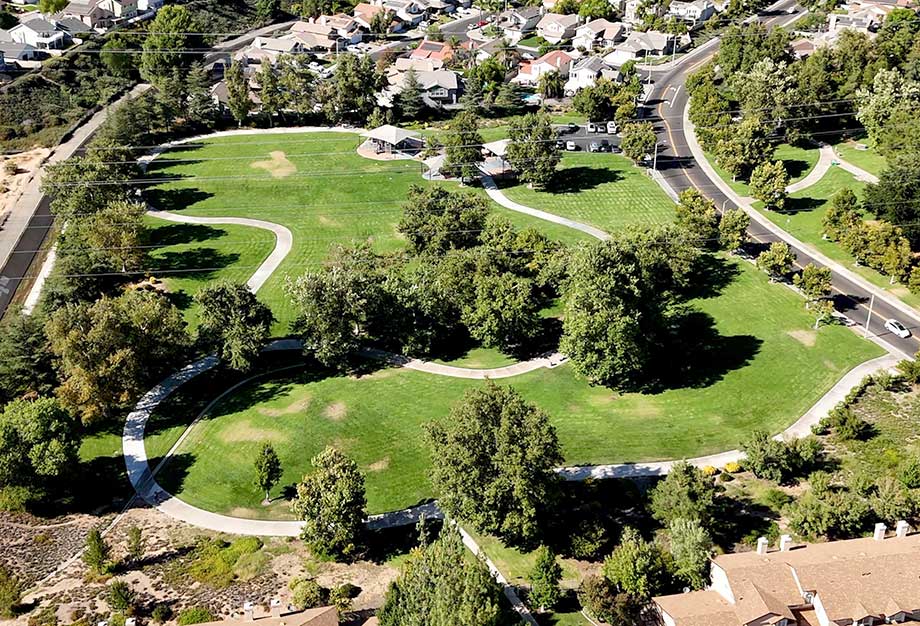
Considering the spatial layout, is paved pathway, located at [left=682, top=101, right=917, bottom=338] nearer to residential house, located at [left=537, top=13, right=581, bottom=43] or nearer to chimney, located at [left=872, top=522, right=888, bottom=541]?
chimney, located at [left=872, top=522, right=888, bottom=541]

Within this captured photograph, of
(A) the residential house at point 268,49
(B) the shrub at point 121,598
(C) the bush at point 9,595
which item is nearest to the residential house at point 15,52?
(A) the residential house at point 268,49

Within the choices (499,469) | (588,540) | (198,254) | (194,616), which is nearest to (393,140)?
(198,254)

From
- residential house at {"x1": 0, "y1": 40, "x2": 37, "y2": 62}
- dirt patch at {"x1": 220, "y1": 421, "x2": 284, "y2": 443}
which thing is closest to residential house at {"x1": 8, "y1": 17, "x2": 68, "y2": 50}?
residential house at {"x1": 0, "y1": 40, "x2": 37, "y2": 62}

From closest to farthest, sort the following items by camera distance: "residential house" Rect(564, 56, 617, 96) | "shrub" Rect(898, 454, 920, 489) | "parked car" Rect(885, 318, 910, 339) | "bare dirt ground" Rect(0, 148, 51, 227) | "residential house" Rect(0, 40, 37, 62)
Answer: "shrub" Rect(898, 454, 920, 489) < "parked car" Rect(885, 318, 910, 339) < "bare dirt ground" Rect(0, 148, 51, 227) < "residential house" Rect(564, 56, 617, 96) < "residential house" Rect(0, 40, 37, 62)

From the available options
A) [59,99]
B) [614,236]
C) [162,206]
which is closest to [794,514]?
[614,236]

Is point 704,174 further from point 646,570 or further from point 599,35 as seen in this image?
point 646,570
